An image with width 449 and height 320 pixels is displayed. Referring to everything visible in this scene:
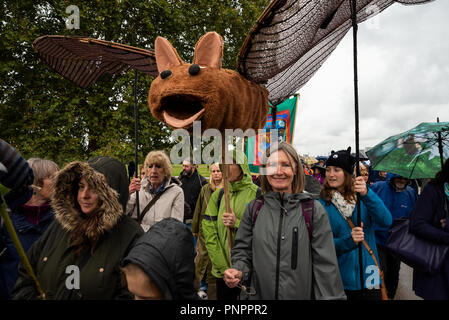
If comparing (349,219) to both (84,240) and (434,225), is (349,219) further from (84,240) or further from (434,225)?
(84,240)

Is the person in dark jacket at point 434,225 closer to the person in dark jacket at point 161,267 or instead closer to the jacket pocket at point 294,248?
the jacket pocket at point 294,248

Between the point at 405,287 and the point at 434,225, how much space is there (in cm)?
298

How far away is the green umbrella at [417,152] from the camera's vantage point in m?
2.50

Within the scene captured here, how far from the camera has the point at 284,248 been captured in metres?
1.62

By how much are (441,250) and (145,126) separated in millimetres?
6320

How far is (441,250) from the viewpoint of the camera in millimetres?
1910

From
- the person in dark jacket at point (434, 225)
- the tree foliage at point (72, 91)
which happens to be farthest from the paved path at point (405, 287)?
the tree foliage at point (72, 91)

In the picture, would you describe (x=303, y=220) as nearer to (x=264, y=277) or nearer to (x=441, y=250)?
(x=264, y=277)

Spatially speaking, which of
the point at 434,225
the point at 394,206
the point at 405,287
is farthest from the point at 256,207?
the point at 405,287

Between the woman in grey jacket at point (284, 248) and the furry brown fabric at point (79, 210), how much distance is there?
80 cm

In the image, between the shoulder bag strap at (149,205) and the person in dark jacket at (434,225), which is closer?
the person in dark jacket at (434,225)
